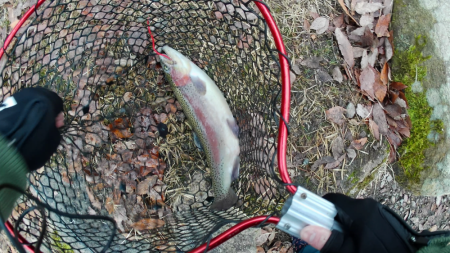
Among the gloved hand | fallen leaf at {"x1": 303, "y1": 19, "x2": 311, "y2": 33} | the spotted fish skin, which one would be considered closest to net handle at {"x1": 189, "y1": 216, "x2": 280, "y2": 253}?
the gloved hand

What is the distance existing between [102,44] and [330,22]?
176cm

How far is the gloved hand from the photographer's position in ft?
4.64

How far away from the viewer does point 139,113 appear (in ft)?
7.75

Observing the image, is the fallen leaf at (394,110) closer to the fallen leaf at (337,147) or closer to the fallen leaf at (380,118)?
the fallen leaf at (380,118)

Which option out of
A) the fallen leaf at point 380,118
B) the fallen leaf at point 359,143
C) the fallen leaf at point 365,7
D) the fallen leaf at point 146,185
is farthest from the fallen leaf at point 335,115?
the fallen leaf at point 146,185

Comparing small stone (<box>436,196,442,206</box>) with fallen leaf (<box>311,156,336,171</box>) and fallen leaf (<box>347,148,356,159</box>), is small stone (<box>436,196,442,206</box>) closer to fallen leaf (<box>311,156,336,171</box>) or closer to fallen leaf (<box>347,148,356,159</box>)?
fallen leaf (<box>347,148,356,159</box>)

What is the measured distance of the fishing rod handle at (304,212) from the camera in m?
1.29

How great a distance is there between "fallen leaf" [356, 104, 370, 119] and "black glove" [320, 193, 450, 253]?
0.96 meters

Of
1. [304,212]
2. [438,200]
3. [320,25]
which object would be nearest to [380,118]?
[320,25]

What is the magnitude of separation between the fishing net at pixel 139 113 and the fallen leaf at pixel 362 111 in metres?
0.67

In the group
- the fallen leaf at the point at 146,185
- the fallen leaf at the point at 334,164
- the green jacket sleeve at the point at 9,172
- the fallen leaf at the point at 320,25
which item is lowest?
the fallen leaf at the point at 334,164

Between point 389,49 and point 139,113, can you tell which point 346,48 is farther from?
point 139,113

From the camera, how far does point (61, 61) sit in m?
2.21

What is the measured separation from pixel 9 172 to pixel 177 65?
48.8 inches
